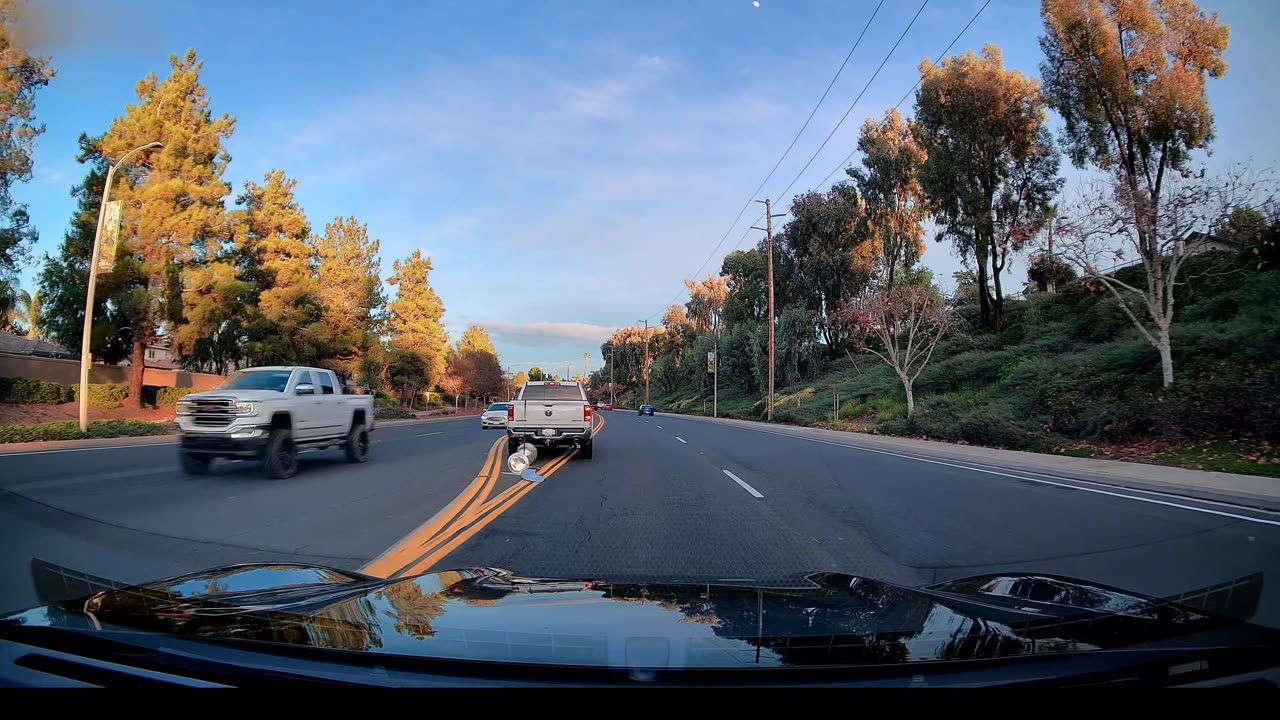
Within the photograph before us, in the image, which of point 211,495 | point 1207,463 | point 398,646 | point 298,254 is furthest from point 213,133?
point 1207,463

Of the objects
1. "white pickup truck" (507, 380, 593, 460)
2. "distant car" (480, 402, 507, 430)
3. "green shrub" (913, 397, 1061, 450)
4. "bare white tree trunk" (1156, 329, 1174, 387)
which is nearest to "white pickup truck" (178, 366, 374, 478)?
"white pickup truck" (507, 380, 593, 460)

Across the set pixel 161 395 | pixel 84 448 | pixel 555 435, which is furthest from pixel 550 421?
pixel 161 395

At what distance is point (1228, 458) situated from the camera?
1431 cm

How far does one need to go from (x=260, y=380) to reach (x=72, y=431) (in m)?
11.9

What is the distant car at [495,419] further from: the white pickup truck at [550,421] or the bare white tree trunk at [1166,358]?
the bare white tree trunk at [1166,358]

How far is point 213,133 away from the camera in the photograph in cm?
3228

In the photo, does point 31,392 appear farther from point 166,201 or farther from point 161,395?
point 166,201

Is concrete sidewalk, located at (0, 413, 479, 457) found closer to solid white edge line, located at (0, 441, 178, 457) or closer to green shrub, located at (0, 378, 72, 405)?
solid white edge line, located at (0, 441, 178, 457)

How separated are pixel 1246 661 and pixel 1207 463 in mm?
15522

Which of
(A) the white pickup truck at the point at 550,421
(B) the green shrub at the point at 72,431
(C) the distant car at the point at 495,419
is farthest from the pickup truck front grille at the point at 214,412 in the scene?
(C) the distant car at the point at 495,419

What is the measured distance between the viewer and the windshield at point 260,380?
13.2 metres

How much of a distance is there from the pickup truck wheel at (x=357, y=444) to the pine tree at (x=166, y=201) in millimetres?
21031

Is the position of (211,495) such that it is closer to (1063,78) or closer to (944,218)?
(1063,78)

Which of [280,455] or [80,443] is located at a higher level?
[280,455]
